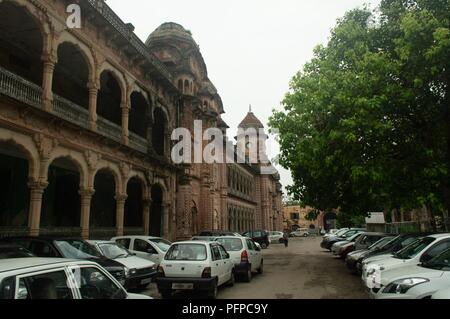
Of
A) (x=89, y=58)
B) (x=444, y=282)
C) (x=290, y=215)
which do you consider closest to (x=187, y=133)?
(x=89, y=58)

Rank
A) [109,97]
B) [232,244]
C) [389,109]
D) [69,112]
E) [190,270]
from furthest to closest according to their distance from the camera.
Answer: [109,97], [69,112], [232,244], [389,109], [190,270]

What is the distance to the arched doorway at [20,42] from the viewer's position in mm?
14823

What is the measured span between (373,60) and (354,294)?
23.8 feet

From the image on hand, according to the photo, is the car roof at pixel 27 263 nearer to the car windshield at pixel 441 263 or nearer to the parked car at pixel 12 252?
the parked car at pixel 12 252

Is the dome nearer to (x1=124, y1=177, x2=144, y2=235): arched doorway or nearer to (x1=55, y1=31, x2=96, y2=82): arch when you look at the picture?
(x1=124, y1=177, x2=144, y2=235): arched doorway

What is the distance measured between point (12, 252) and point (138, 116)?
16655 mm

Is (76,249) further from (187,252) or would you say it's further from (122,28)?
(122,28)

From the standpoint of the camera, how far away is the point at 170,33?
30688 mm

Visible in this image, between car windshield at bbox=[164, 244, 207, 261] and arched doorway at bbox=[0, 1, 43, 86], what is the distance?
34.0ft

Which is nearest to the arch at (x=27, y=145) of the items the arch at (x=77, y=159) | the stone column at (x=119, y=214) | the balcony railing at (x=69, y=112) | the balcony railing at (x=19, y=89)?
the arch at (x=77, y=159)

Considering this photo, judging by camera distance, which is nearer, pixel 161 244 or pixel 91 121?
pixel 161 244

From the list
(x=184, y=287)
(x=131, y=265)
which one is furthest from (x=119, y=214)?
(x=184, y=287)

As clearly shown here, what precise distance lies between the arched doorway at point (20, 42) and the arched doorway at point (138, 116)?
688cm

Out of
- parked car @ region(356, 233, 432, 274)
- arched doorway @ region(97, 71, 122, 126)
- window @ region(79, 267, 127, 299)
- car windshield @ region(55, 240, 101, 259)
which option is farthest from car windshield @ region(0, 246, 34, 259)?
arched doorway @ region(97, 71, 122, 126)
